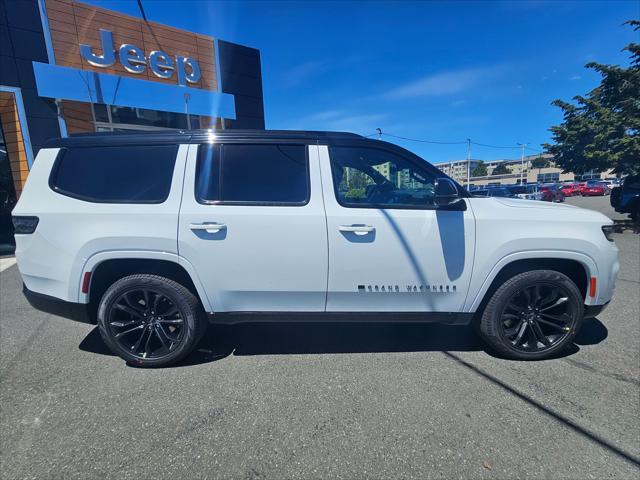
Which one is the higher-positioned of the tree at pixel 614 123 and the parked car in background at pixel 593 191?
the tree at pixel 614 123

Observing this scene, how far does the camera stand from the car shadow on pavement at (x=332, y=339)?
3.01m

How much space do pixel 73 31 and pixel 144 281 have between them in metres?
11.1

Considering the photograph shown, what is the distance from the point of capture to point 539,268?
2762 millimetres

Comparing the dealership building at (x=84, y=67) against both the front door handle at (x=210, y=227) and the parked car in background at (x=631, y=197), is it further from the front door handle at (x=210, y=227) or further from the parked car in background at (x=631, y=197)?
the parked car in background at (x=631, y=197)

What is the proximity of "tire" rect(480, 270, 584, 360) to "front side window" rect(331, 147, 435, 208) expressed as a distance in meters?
1.07

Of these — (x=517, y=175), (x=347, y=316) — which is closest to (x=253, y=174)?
(x=347, y=316)

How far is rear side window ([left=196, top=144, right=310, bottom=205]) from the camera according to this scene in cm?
260

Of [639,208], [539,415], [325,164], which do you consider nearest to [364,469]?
[539,415]

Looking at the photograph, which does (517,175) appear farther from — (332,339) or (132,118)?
(332,339)

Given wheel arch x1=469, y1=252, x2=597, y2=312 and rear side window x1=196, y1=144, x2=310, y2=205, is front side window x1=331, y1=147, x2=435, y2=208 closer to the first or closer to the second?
rear side window x1=196, y1=144, x2=310, y2=205

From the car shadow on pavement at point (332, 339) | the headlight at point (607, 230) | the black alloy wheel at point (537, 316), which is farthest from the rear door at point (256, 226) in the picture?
the headlight at point (607, 230)

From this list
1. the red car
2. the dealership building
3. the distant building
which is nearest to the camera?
the dealership building

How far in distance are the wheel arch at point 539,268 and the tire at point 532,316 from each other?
7 cm

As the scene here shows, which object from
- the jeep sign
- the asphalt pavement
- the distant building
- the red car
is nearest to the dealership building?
the jeep sign
